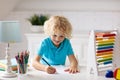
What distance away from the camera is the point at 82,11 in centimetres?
405

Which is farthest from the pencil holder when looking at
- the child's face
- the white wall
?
the white wall

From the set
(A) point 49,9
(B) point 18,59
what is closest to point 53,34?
(B) point 18,59

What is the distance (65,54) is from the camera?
2617 mm

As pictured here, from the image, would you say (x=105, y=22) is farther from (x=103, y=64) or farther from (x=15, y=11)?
(x=103, y=64)

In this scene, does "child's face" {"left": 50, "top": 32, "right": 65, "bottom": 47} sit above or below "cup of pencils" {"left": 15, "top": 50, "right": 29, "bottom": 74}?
above

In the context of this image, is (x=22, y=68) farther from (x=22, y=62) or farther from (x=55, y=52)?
(x=55, y=52)

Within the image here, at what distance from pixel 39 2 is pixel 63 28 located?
5.83 ft

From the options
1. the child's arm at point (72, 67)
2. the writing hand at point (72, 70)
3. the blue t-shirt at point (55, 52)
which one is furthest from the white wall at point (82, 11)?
the writing hand at point (72, 70)

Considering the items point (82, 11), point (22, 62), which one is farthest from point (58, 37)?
point (82, 11)

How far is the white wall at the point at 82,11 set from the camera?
402 cm

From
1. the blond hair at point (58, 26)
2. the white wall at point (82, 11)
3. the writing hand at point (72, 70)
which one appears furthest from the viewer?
the white wall at point (82, 11)

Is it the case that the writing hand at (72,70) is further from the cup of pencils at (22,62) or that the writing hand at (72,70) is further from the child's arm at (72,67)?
the cup of pencils at (22,62)

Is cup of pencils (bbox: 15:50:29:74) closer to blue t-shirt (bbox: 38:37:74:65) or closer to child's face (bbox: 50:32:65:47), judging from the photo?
child's face (bbox: 50:32:65:47)

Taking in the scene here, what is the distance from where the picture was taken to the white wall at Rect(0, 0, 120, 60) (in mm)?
4016
